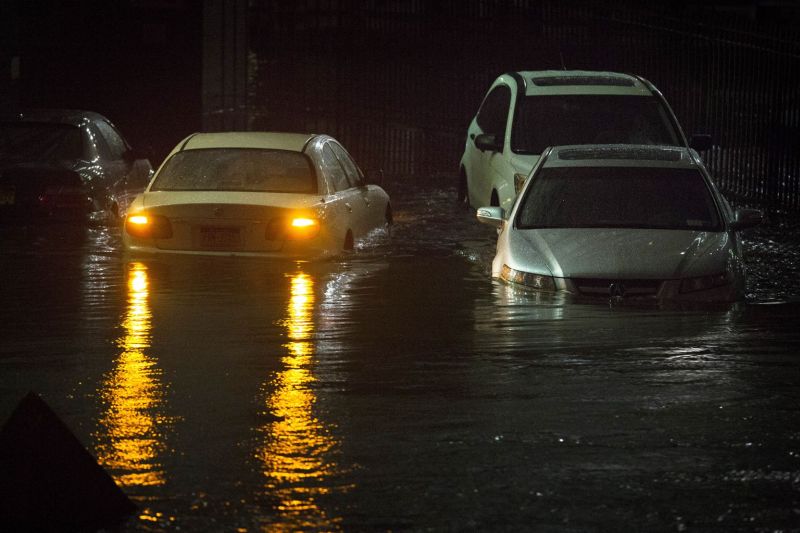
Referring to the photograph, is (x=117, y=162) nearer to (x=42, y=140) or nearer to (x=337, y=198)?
(x=42, y=140)

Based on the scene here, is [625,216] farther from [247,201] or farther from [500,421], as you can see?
[500,421]

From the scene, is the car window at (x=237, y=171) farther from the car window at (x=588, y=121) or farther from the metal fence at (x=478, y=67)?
the metal fence at (x=478, y=67)

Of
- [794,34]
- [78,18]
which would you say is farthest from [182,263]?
[78,18]

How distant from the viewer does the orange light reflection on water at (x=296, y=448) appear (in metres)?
6.81

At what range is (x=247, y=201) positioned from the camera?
14.4 meters

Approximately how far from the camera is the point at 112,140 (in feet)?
64.1

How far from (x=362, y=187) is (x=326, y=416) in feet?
27.3

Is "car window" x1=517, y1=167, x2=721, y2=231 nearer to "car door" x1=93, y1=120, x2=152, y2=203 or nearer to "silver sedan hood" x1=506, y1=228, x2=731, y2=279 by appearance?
"silver sedan hood" x1=506, y1=228, x2=731, y2=279

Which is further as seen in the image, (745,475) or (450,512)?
(745,475)

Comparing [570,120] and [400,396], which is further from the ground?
[570,120]

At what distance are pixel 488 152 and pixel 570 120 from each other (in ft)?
3.27

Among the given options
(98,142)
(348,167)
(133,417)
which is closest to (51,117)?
(98,142)

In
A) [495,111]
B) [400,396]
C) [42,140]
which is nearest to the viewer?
[400,396]

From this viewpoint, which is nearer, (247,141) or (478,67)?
(247,141)
